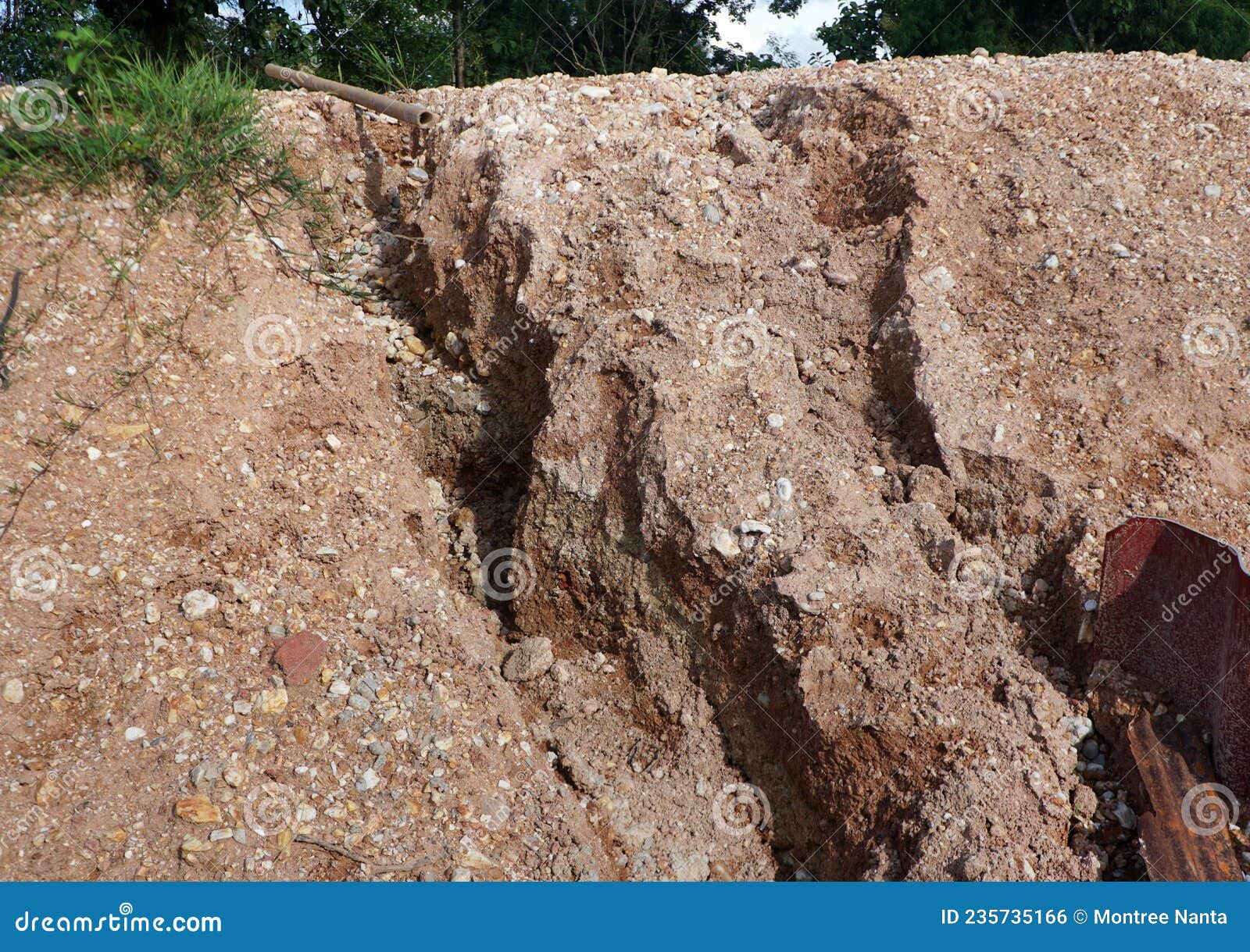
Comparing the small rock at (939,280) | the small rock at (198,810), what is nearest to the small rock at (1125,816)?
the small rock at (939,280)

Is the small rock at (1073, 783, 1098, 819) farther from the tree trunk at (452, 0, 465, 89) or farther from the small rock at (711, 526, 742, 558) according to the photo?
the tree trunk at (452, 0, 465, 89)

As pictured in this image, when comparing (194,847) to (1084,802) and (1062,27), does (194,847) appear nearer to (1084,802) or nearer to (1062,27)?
(1084,802)

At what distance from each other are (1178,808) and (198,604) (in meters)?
3.07

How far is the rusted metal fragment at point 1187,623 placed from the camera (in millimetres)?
2666

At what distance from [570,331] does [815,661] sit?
1.61 metres

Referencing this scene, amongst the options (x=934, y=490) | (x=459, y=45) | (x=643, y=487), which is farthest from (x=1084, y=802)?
(x=459, y=45)

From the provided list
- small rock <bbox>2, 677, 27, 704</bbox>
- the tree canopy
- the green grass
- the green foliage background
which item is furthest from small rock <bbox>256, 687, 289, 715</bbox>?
the tree canopy

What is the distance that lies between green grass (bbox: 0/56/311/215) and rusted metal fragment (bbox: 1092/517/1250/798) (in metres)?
3.60

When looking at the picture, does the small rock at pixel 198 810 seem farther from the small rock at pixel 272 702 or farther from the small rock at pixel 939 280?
the small rock at pixel 939 280

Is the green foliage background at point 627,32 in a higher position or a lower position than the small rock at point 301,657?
higher

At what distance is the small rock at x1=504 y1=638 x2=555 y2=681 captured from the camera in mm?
3354

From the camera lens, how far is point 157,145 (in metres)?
3.72

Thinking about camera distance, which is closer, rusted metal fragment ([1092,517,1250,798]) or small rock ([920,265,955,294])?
rusted metal fragment ([1092,517,1250,798])

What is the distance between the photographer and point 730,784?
3.12 metres
